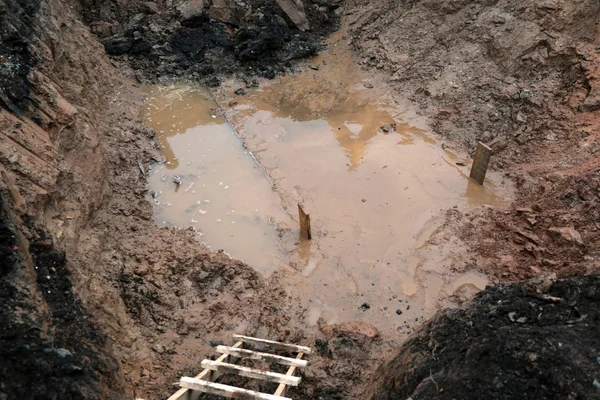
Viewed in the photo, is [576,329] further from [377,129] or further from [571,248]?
[377,129]

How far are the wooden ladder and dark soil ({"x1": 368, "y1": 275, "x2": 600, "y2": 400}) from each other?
3.18 ft

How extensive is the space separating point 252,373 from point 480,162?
591 cm

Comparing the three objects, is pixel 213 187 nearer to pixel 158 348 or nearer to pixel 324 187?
pixel 324 187

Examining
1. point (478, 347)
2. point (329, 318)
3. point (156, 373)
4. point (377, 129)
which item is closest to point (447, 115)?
point (377, 129)

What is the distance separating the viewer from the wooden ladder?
420cm

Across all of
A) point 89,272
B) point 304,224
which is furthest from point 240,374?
point 304,224

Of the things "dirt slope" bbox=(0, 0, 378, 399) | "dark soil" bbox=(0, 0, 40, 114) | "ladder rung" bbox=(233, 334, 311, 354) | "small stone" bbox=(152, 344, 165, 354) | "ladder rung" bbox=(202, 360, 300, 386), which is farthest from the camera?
"dark soil" bbox=(0, 0, 40, 114)

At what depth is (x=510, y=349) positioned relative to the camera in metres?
3.43

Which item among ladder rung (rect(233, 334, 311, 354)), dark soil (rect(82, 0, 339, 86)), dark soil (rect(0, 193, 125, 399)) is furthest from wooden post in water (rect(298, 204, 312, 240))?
dark soil (rect(82, 0, 339, 86))

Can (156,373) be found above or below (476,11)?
below

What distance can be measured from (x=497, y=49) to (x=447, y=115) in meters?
1.94

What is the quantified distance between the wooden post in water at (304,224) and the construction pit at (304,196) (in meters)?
0.17

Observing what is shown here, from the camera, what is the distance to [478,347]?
3617mm

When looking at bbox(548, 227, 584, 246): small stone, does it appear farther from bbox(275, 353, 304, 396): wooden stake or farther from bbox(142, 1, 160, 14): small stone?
bbox(142, 1, 160, 14): small stone
